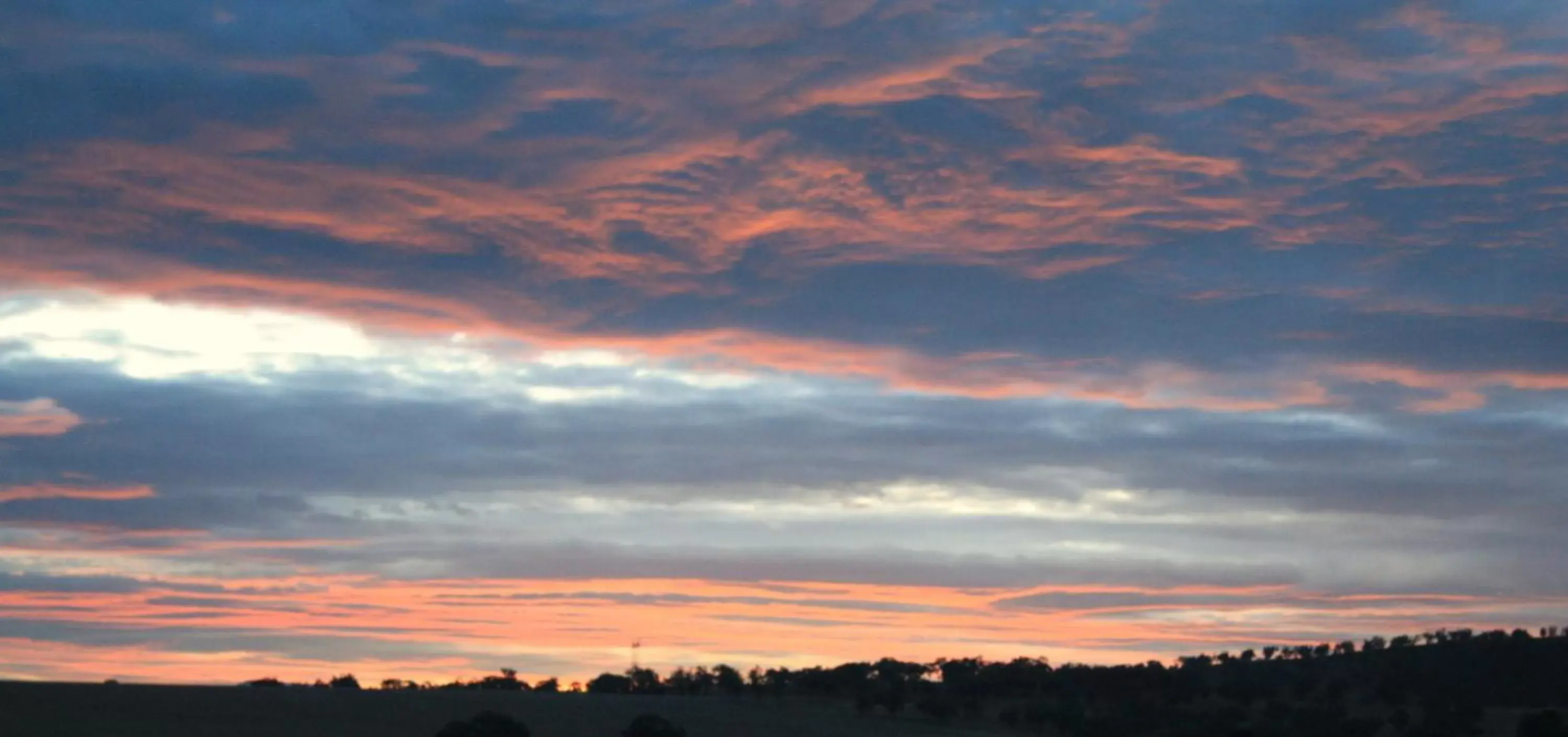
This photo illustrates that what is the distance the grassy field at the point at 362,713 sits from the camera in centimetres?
6131

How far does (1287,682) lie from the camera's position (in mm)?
104125

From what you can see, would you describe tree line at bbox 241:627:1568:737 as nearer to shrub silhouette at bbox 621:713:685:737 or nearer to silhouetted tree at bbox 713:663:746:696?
silhouetted tree at bbox 713:663:746:696

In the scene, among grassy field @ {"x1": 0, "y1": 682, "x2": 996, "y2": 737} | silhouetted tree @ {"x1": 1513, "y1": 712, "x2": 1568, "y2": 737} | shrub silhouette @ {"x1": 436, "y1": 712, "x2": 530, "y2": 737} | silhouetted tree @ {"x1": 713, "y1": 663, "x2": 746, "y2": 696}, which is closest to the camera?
shrub silhouette @ {"x1": 436, "y1": 712, "x2": 530, "y2": 737}

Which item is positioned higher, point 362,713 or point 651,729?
point 362,713

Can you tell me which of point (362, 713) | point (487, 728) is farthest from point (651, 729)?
point (362, 713)

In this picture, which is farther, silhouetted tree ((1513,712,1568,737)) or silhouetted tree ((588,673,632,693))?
silhouetted tree ((588,673,632,693))

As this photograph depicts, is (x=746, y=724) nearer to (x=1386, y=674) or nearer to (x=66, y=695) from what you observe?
(x=66, y=695)

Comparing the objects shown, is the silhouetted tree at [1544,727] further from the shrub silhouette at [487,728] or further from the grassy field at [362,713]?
the shrub silhouette at [487,728]

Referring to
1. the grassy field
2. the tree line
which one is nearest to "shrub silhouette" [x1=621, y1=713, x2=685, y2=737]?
the grassy field

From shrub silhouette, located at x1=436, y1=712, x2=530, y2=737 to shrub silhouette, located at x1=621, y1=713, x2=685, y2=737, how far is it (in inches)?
169

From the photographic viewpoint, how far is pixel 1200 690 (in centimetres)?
9969

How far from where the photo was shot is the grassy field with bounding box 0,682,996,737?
61.3 meters

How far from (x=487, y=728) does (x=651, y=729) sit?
6.81 metres

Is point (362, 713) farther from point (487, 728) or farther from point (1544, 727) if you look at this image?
point (1544, 727)
